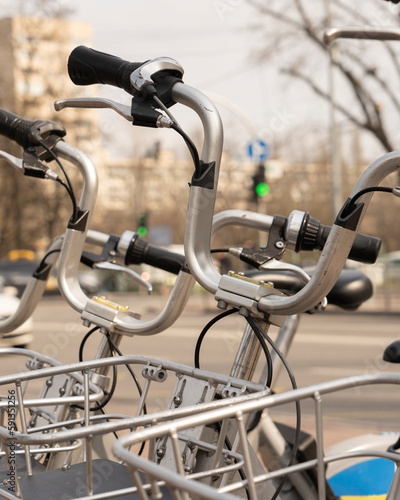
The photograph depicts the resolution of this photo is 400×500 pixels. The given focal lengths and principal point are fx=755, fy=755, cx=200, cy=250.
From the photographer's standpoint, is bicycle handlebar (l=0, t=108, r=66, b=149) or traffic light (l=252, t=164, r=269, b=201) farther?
traffic light (l=252, t=164, r=269, b=201)

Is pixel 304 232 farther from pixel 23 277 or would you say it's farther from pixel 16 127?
pixel 23 277

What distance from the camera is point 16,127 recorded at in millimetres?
1999

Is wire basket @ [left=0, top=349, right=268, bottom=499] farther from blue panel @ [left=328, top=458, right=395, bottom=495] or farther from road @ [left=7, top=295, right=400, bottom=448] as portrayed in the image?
road @ [left=7, top=295, right=400, bottom=448]

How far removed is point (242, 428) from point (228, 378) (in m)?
0.32

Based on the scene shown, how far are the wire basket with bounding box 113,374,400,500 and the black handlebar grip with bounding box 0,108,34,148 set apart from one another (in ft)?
3.03

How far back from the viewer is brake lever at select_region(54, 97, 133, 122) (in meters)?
1.50

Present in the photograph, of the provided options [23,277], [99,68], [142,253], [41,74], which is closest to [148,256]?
[142,253]

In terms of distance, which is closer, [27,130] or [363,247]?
[363,247]

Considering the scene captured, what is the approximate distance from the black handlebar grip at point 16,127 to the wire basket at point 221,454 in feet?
3.03

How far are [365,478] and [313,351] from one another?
28.5ft

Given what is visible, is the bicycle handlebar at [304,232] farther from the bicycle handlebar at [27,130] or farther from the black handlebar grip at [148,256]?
the bicycle handlebar at [27,130]

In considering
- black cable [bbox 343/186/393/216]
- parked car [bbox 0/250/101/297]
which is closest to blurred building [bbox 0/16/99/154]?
parked car [bbox 0/250/101/297]

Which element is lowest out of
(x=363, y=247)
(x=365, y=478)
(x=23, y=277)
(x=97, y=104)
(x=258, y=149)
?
(x=23, y=277)

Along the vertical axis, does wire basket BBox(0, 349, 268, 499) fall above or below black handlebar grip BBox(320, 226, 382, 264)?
below
